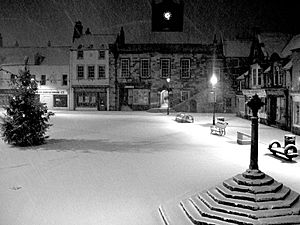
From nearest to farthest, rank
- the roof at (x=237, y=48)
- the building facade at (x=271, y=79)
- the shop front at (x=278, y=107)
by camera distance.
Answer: the shop front at (x=278, y=107)
the building facade at (x=271, y=79)
the roof at (x=237, y=48)

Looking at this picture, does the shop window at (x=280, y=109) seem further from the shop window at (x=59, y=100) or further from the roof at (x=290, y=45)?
the shop window at (x=59, y=100)

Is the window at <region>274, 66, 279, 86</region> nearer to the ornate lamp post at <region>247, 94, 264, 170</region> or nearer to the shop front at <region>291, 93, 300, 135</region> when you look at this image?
the shop front at <region>291, 93, 300, 135</region>

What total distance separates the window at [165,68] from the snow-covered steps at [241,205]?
40.7m

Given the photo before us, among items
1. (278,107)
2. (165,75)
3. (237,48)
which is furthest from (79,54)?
(278,107)

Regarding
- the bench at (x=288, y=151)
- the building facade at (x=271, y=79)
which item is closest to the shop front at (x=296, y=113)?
the building facade at (x=271, y=79)

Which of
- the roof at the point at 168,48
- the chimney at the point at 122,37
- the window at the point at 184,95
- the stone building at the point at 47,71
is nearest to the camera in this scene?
the roof at the point at 168,48

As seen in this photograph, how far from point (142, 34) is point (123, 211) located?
4701 centimetres

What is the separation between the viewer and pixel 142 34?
5281 centimetres

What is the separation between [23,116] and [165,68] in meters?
33.3

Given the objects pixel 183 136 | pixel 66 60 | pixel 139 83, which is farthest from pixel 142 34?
pixel 183 136

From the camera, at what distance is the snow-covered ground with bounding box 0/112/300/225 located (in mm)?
7902

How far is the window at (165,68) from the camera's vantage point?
48.7 m

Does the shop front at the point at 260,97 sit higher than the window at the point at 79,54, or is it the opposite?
the window at the point at 79,54

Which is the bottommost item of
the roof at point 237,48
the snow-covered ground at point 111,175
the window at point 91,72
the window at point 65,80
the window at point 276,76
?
the snow-covered ground at point 111,175
